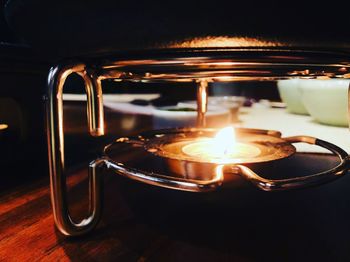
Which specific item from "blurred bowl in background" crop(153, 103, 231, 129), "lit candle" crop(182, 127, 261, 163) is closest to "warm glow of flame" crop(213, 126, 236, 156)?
"lit candle" crop(182, 127, 261, 163)

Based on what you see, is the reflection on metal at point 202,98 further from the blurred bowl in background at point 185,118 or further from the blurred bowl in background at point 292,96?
the blurred bowl in background at point 292,96

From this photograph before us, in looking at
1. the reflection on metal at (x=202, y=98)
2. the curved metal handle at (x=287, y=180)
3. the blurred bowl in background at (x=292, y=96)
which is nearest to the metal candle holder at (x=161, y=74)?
the curved metal handle at (x=287, y=180)

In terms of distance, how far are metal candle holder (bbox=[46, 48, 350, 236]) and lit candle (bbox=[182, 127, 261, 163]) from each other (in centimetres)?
7

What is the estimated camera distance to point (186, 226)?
1.54 feet

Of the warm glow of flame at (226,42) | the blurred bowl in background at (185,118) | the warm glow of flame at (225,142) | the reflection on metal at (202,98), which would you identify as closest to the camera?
the warm glow of flame at (226,42)

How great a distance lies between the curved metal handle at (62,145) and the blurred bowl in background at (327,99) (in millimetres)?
890

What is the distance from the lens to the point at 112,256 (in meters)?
0.39

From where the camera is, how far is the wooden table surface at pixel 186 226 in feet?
1.30

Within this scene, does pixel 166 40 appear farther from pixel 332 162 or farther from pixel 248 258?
pixel 332 162

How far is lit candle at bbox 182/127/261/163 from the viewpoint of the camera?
1.71 feet

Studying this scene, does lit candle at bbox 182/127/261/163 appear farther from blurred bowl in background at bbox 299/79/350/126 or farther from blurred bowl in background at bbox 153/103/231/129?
blurred bowl in background at bbox 299/79/350/126

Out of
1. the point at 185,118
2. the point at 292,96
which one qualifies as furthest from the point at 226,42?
the point at 292,96

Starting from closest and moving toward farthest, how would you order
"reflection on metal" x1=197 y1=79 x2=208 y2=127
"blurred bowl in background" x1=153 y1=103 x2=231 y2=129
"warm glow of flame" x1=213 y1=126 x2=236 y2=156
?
"warm glow of flame" x1=213 y1=126 x2=236 y2=156 < "reflection on metal" x1=197 y1=79 x2=208 y2=127 < "blurred bowl in background" x1=153 y1=103 x2=231 y2=129

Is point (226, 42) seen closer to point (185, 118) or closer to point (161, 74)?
point (161, 74)
